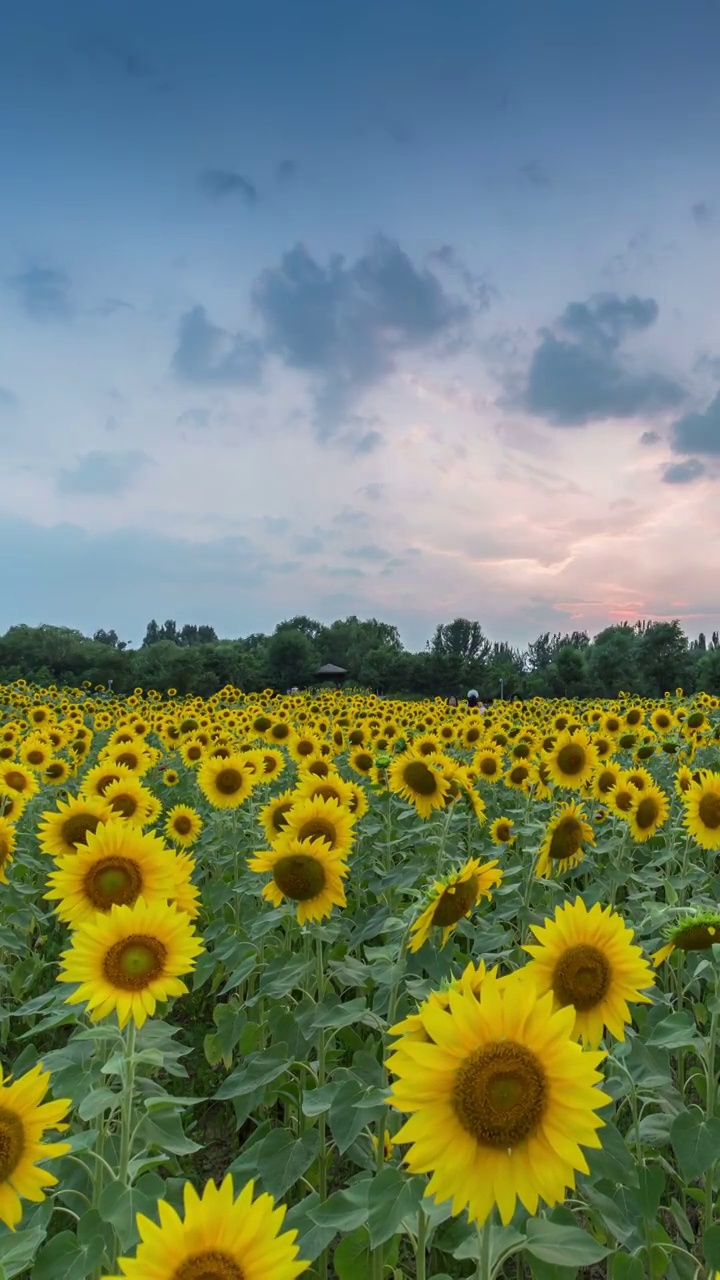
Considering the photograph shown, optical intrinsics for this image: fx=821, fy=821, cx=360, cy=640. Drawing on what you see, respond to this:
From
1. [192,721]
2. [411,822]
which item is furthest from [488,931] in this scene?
[192,721]

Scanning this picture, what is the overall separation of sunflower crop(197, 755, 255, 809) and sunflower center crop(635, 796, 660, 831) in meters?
3.08

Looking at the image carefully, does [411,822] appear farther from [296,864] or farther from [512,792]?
[296,864]

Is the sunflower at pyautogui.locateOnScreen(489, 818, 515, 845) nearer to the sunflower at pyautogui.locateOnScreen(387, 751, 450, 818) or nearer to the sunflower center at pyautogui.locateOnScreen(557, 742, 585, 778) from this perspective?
the sunflower center at pyautogui.locateOnScreen(557, 742, 585, 778)

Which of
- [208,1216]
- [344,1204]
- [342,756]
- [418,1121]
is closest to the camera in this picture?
[208,1216]

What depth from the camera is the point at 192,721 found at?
38.0 ft

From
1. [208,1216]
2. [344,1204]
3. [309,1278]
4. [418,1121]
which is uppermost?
[418,1121]

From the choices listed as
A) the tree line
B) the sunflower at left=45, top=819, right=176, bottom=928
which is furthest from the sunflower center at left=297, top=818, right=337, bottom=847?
the tree line

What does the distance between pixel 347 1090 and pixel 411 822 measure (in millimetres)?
4847

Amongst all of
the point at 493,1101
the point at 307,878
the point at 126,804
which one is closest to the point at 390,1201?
Result: the point at 493,1101

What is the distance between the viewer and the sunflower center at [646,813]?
612 cm

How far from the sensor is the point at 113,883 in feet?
10.9

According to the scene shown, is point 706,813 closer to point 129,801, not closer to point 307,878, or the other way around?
point 307,878

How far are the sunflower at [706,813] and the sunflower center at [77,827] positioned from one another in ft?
12.7

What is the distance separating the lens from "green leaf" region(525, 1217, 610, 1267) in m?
1.76
